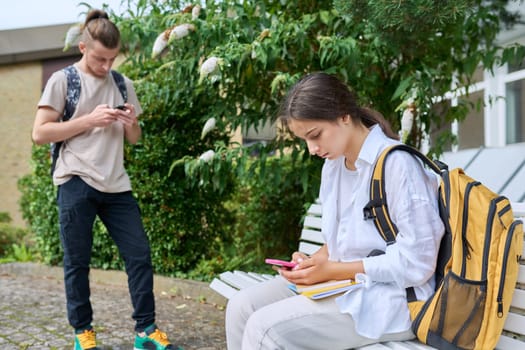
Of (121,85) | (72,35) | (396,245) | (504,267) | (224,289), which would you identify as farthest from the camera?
(72,35)

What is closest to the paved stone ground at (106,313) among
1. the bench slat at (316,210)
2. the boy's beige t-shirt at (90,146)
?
the bench slat at (316,210)

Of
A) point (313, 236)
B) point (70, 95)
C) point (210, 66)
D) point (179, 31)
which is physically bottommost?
point (313, 236)

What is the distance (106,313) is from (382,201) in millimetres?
3331

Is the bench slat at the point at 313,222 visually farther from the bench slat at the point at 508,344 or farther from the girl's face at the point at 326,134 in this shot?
the bench slat at the point at 508,344

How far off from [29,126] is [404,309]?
10.4 meters

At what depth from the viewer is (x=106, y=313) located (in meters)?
4.73

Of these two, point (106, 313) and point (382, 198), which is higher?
point (382, 198)

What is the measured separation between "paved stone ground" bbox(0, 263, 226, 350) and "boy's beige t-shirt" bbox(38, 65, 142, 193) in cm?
120

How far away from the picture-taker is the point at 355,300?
79.6 inches

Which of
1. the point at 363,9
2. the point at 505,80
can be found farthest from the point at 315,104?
the point at 505,80

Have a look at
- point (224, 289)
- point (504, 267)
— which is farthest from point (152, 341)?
point (504, 267)

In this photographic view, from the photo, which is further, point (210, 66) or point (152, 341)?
point (210, 66)

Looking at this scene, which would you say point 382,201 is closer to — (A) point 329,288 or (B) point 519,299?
(A) point 329,288

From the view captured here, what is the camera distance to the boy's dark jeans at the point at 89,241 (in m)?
3.28
